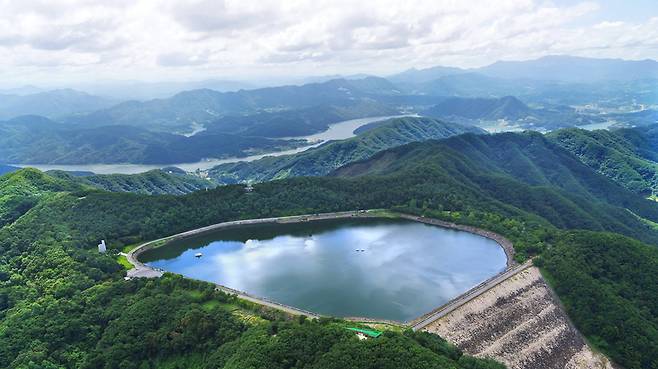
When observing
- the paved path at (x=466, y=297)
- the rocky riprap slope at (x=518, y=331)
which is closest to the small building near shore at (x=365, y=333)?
the paved path at (x=466, y=297)

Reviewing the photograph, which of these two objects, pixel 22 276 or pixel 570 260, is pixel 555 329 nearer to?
pixel 570 260

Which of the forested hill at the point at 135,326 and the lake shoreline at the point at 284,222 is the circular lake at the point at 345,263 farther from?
the forested hill at the point at 135,326

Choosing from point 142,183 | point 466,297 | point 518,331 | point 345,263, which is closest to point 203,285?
point 345,263

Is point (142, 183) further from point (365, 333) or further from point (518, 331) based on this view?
point (518, 331)

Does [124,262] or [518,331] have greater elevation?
[124,262]

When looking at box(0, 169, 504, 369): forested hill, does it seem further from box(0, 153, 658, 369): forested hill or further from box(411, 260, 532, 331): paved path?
box(411, 260, 532, 331): paved path

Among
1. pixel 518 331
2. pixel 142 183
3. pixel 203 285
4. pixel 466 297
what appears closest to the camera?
pixel 518 331

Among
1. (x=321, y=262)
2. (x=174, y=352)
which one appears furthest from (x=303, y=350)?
(x=321, y=262)
